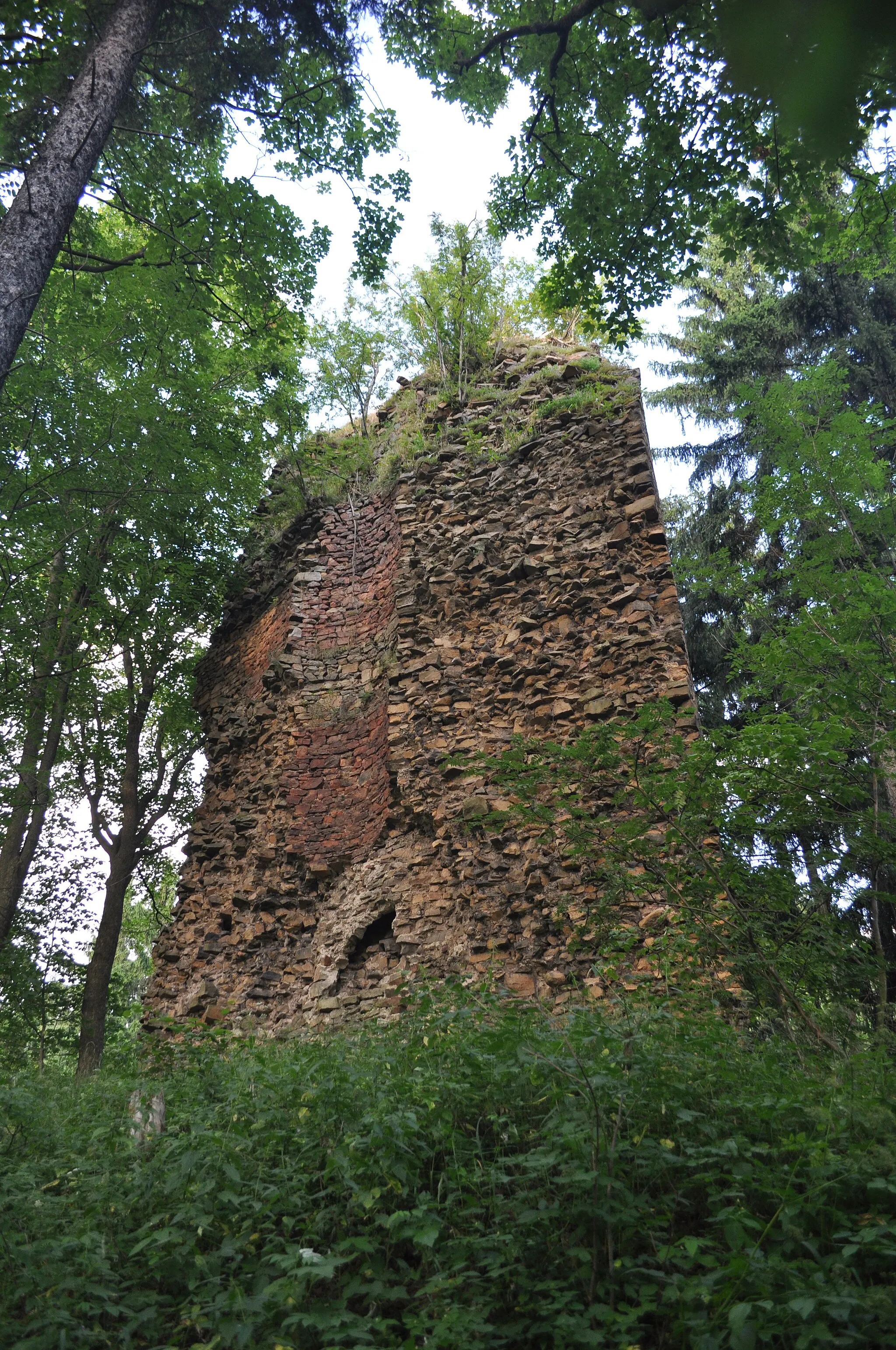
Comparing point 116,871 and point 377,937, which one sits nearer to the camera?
point 377,937

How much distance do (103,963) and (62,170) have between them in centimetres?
953

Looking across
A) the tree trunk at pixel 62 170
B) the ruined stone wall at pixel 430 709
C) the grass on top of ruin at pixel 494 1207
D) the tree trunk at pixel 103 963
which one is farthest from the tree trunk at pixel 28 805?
the grass on top of ruin at pixel 494 1207

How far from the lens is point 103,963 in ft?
38.2

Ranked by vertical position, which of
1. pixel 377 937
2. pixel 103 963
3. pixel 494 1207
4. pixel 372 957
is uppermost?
pixel 103 963

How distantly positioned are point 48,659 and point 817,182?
947 centimetres

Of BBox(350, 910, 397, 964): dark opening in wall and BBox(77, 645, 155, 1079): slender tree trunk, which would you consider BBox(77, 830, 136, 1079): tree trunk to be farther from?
BBox(350, 910, 397, 964): dark opening in wall

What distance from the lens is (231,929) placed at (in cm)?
959

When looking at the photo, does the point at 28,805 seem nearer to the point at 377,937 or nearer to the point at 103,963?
Answer: the point at 103,963

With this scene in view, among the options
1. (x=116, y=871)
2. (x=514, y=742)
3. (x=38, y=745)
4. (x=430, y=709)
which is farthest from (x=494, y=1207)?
(x=116, y=871)

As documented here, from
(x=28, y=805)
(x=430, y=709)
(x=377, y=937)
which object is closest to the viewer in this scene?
(x=377, y=937)

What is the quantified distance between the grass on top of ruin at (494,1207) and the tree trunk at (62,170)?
4.50 metres

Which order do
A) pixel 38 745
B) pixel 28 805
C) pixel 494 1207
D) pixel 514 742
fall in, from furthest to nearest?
pixel 38 745 → pixel 28 805 → pixel 514 742 → pixel 494 1207

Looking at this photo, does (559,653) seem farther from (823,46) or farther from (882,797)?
(823,46)

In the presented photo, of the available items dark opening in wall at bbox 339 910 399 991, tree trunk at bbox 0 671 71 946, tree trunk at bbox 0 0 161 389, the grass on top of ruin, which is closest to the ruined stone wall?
dark opening in wall at bbox 339 910 399 991
